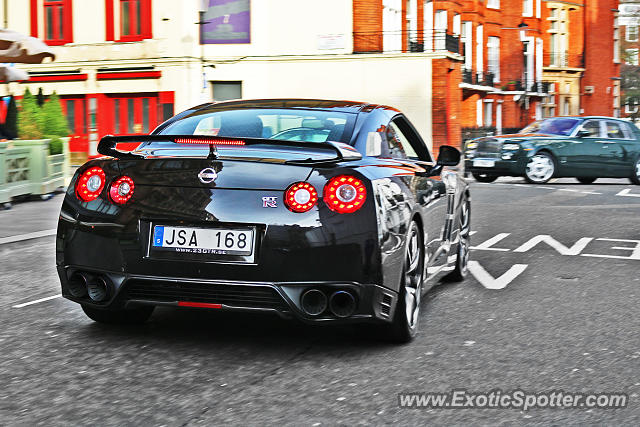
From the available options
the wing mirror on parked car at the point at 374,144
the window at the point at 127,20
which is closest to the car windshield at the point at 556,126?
the wing mirror on parked car at the point at 374,144

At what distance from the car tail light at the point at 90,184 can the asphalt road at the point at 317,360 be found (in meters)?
0.79

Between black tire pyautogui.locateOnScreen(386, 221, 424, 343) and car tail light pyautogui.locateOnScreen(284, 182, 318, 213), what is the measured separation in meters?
0.74

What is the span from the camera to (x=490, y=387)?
4.41 m

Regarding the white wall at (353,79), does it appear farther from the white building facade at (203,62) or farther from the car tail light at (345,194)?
the car tail light at (345,194)

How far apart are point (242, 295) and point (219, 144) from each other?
32.7 inches

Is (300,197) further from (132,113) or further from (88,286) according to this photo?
(132,113)

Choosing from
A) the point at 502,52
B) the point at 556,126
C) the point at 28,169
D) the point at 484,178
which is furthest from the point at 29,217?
the point at 502,52

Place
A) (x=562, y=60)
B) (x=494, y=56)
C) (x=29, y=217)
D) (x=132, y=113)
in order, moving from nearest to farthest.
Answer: (x=29, y=217) → (x=132, y=113) → (x=494, y=56) → (x=562, y=60)

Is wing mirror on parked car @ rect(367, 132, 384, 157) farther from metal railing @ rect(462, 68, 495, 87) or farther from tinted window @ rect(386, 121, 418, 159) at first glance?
metal railing @ rect(462, 68, 495, 87)

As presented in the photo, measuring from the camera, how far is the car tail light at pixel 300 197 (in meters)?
4.75

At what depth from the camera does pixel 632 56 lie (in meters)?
109

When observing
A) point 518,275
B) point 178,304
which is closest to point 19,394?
point 178,304

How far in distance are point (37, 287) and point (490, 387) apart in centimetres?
410

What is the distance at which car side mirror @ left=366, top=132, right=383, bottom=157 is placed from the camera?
5398 millimetres
